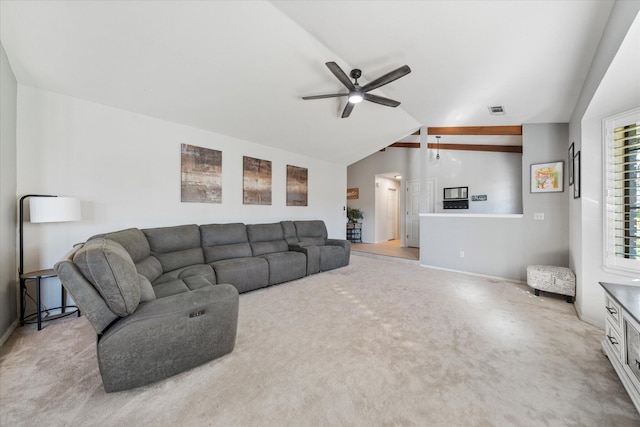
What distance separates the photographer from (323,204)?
20.9 ft

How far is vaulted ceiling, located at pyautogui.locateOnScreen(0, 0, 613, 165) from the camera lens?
81.4 inches

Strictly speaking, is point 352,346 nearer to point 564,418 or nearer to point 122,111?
point 564,418

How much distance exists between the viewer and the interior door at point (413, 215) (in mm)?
7324

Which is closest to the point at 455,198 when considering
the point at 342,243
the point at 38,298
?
the point at 342,243

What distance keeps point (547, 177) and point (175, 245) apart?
565 cm

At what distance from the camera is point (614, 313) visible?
174 centimetres

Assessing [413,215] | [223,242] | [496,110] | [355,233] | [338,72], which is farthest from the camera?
[355,233]

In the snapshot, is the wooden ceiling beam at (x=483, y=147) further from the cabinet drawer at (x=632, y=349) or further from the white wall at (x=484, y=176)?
the cabinet drawer at (x=632, y=349)

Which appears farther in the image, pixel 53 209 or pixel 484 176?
pixel 484 176

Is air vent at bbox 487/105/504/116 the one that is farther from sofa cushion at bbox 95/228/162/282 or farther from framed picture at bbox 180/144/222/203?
sofa cushion at bbox 95/228/162/282

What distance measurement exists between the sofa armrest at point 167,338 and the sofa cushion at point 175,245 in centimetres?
164

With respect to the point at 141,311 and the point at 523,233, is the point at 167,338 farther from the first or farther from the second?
the point at 523,233

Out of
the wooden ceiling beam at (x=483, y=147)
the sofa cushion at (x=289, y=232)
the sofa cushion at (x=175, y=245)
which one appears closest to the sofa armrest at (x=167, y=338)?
the sofa cushion at (x=175, y=245)

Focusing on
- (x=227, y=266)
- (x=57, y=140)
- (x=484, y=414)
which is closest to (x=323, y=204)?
(x=227, y=266)
